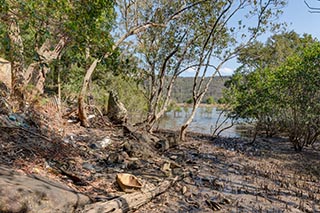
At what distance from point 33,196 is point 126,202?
1204 mm

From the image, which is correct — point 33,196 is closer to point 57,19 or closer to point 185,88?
point 57,19

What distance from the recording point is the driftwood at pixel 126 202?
9.57ft

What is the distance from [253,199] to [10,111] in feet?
17.4

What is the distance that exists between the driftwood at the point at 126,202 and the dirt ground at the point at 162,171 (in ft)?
0.34

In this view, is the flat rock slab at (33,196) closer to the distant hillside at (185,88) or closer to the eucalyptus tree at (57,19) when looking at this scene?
the eucalyptus tree at (57,19)

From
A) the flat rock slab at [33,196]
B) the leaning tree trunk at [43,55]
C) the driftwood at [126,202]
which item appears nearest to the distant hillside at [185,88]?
the leaning tree trunk at [43,55]

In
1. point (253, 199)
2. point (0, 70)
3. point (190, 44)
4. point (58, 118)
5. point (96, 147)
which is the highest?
point (190, 44)

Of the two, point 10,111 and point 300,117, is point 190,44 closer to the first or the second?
point 300,117

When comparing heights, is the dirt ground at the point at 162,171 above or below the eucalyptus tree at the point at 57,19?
below

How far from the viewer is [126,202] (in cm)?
327

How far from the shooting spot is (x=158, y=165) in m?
5.57

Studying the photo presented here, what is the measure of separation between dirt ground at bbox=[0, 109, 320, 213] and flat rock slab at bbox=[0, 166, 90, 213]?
477 millimetres

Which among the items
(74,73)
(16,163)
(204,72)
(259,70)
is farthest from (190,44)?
(16,163)

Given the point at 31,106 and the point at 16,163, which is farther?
the point at 31,106
